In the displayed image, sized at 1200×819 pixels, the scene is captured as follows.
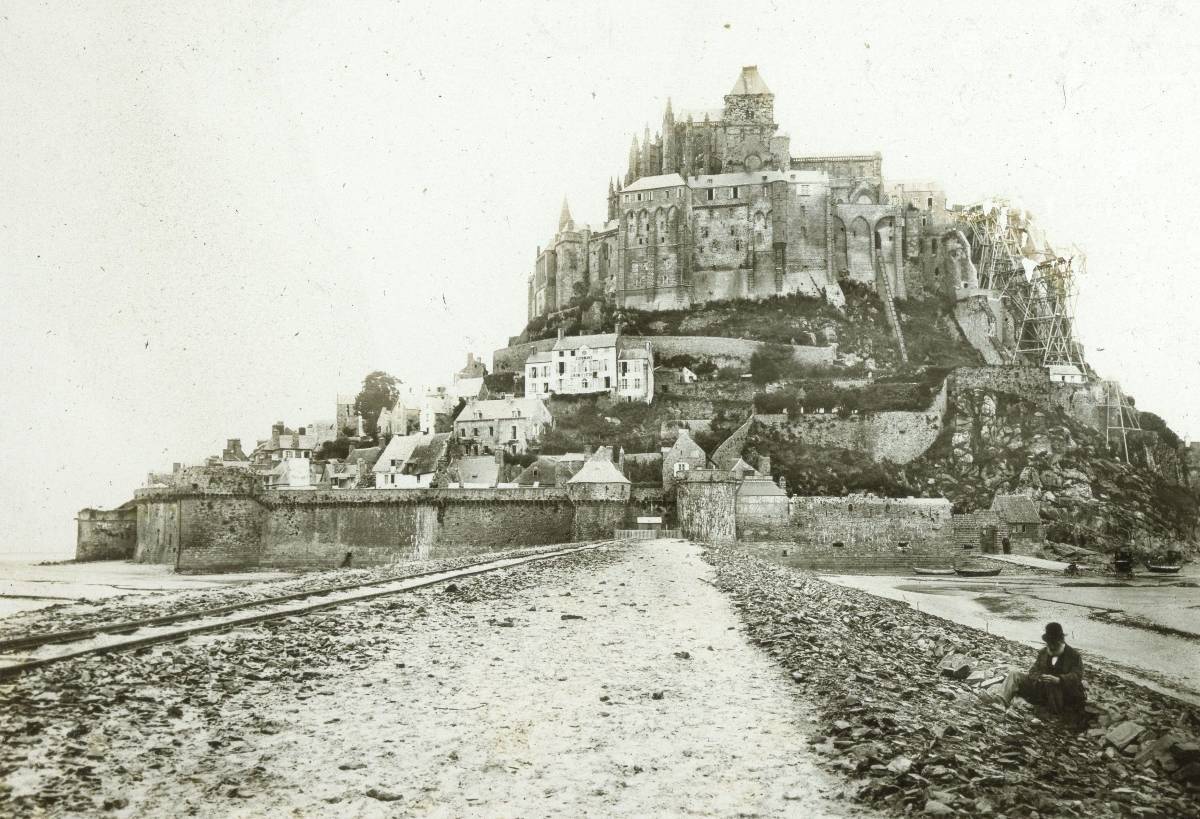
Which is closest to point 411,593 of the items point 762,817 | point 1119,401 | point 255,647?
point 255,647

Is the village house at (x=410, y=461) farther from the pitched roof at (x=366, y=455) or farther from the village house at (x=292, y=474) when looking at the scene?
the village house at (x=292, y=474)

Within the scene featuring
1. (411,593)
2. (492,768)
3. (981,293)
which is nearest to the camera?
(492,768)

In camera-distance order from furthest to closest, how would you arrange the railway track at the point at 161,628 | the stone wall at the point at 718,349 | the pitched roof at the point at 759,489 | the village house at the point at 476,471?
the stone wall at the point at 718,349 < the village house at the point at 476,471 < the pitched roof at the point at 759,489 < the railway track at the point at 161,628

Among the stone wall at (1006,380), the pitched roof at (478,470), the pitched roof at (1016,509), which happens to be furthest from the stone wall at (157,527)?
the stone wall at (1006,380)

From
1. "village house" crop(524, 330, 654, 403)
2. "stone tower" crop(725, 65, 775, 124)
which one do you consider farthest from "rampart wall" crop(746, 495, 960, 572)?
"stone tower" crop(725, 65, 775, 124)

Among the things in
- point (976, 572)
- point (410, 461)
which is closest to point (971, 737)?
point (976, 572)

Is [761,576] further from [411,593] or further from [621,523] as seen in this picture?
[621,523]
